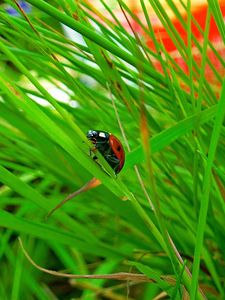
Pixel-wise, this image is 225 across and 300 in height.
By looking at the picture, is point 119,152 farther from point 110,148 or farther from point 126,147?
point 126,147

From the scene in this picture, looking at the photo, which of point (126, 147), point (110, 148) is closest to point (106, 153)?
point (110, 148)

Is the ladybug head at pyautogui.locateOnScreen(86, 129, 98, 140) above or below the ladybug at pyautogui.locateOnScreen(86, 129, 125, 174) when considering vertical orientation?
above

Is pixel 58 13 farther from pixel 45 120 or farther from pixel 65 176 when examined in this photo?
pixel 65 176

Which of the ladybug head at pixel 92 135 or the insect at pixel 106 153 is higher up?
the ladybug head at pixel 92 135

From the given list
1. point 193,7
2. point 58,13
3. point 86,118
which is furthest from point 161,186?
point 193,7

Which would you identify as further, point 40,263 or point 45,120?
point 40,263

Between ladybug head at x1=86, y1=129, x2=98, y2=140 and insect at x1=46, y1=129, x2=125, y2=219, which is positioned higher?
ladybug head at x1=86, y1=129, x2=98, y2=140
